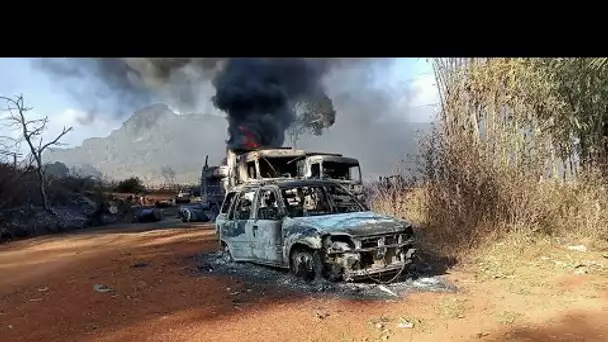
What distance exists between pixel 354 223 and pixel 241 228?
261 cm

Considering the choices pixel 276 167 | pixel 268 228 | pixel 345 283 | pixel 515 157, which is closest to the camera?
pixel 345 283

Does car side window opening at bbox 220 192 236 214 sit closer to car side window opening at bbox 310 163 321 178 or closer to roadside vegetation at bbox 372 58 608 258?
roadside vegetation at bbox 372 58 608 258

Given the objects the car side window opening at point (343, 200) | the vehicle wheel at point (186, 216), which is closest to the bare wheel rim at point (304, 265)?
the car side window opening at point (343, 200)

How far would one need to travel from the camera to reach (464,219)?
1071 cm

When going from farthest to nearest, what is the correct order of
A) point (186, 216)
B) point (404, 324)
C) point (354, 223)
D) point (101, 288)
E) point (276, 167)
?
1. point (186, 216)
2. point (276, 167)
3. point (101, 288)
4. point (354, 223)
5. point (404, 324)

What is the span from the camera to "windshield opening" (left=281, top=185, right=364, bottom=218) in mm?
8875

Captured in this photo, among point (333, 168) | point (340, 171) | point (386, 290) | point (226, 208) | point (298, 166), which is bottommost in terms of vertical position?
point (386, 290)

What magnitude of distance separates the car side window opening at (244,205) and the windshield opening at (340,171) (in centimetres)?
638

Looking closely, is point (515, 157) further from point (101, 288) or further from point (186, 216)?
point (186, 216)

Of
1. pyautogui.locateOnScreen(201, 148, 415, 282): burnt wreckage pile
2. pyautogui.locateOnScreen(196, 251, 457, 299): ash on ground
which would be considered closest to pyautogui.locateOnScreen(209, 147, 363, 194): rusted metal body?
pyautogui.locateOnScreen(201, 148, 415, 282): burnt wreckage pile

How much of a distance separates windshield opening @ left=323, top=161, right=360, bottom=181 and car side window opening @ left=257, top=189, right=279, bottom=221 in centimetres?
696

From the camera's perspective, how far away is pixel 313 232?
25.2ft

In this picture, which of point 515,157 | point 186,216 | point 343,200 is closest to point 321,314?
point 343,200
